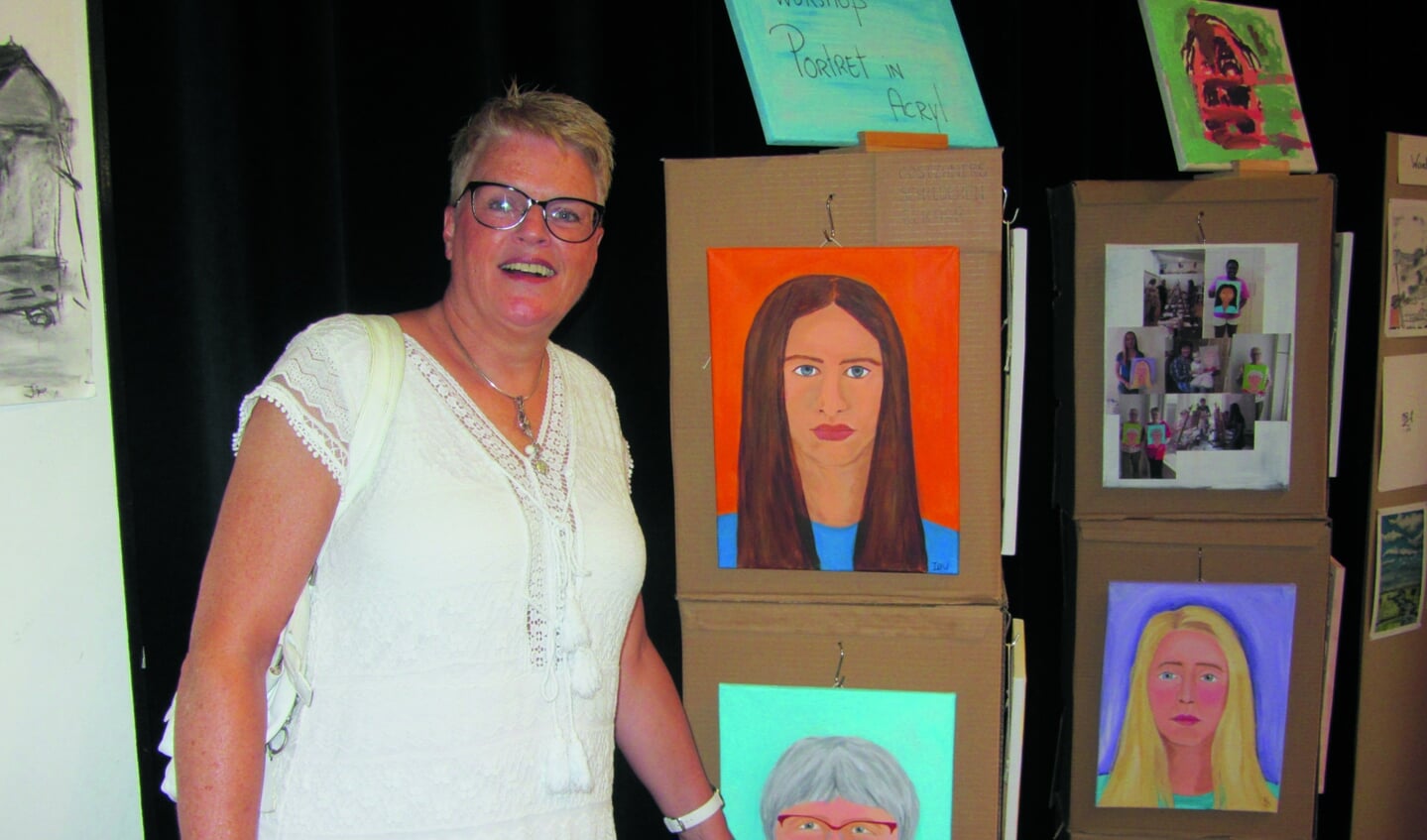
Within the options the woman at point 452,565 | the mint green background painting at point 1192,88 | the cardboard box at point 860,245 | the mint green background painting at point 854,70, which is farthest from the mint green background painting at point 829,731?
the mint green background painting at point 1192,88

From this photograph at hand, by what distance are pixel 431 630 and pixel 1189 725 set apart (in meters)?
1.22

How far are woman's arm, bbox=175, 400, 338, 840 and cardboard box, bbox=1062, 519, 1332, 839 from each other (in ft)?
3.95

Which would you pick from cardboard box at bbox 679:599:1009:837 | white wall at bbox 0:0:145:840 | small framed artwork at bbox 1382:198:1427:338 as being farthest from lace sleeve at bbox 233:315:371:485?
small framed artwork at bbox 1382:198:1427:338

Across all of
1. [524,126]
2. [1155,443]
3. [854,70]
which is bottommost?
[1155,443]

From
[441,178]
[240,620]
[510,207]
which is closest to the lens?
[240,620]

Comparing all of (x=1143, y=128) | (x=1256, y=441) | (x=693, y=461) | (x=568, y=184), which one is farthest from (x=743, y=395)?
(x=1143, y=128)

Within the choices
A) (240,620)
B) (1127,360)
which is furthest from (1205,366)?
(240,620)

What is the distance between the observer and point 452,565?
3.10ft

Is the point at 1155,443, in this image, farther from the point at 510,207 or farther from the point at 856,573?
the point at 510,207

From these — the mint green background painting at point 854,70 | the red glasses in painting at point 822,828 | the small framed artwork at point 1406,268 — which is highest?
the mint green background painting at point 854,70

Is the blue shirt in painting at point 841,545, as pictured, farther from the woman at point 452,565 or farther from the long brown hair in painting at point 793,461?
the woman at point 452,565

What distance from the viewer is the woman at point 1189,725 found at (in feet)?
5.11

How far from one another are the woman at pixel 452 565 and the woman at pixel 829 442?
9.3 inches

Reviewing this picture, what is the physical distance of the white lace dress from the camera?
3.06 ft
